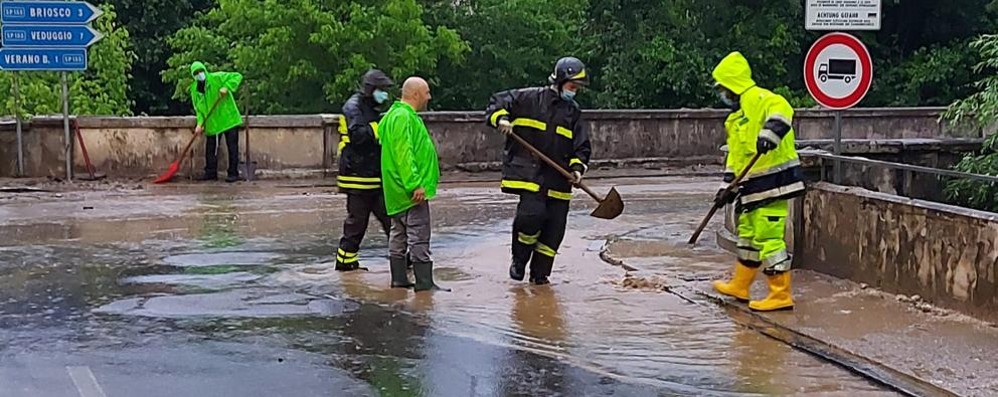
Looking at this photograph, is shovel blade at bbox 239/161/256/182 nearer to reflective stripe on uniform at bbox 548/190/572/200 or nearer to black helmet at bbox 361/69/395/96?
black helmet at bbox 361/69/395/96

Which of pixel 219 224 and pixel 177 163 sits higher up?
pixel 177 163

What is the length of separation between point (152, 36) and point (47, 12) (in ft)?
52.3

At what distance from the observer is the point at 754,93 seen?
842 centimetres

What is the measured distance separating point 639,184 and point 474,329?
10.1 m

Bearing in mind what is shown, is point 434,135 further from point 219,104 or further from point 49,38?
point 49,38

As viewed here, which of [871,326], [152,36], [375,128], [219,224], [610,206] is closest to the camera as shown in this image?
[871,326]

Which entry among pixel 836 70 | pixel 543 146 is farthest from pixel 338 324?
pixel 836 70

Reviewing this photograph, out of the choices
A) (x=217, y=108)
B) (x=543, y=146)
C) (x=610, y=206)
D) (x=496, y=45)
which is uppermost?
(x=496, y=45)

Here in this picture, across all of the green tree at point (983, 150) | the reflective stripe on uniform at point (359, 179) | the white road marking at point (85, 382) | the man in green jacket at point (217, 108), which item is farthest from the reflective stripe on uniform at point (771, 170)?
the man in green jacket at point (217, 108)

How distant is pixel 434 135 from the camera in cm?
1869

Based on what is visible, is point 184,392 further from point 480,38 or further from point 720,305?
point 480,38

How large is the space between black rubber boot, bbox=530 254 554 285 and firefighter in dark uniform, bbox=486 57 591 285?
0.40 ft

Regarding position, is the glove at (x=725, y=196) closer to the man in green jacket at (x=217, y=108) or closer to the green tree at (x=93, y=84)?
the man in green jacket at (x=217, y=108)

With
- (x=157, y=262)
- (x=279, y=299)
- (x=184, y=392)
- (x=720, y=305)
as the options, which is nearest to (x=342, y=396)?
(x=184, y=392)
